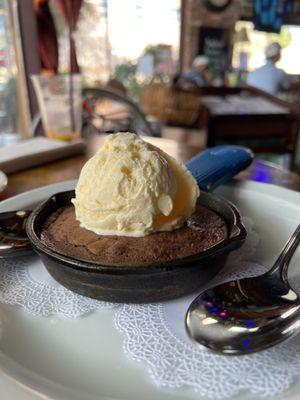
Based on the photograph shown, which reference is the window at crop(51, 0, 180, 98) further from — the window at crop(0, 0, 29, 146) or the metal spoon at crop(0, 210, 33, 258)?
the metal spoon at crop(0, 210, 33, 258)

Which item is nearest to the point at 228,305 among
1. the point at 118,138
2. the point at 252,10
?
the point at 118,138

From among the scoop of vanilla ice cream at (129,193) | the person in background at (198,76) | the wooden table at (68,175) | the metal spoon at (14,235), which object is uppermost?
the scoop of vanilla ice cream at (129,193)

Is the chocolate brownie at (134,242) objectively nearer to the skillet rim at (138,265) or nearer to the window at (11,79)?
the skillet rim at (138,265)

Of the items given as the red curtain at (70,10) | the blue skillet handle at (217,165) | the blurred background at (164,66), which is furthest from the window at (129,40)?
the blue skillet handle at (217,165)

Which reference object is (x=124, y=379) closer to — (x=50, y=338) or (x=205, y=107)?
(x=50, y=338)

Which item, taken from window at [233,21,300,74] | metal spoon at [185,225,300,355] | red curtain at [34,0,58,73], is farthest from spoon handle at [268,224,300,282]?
window at [233,21,300,74]
